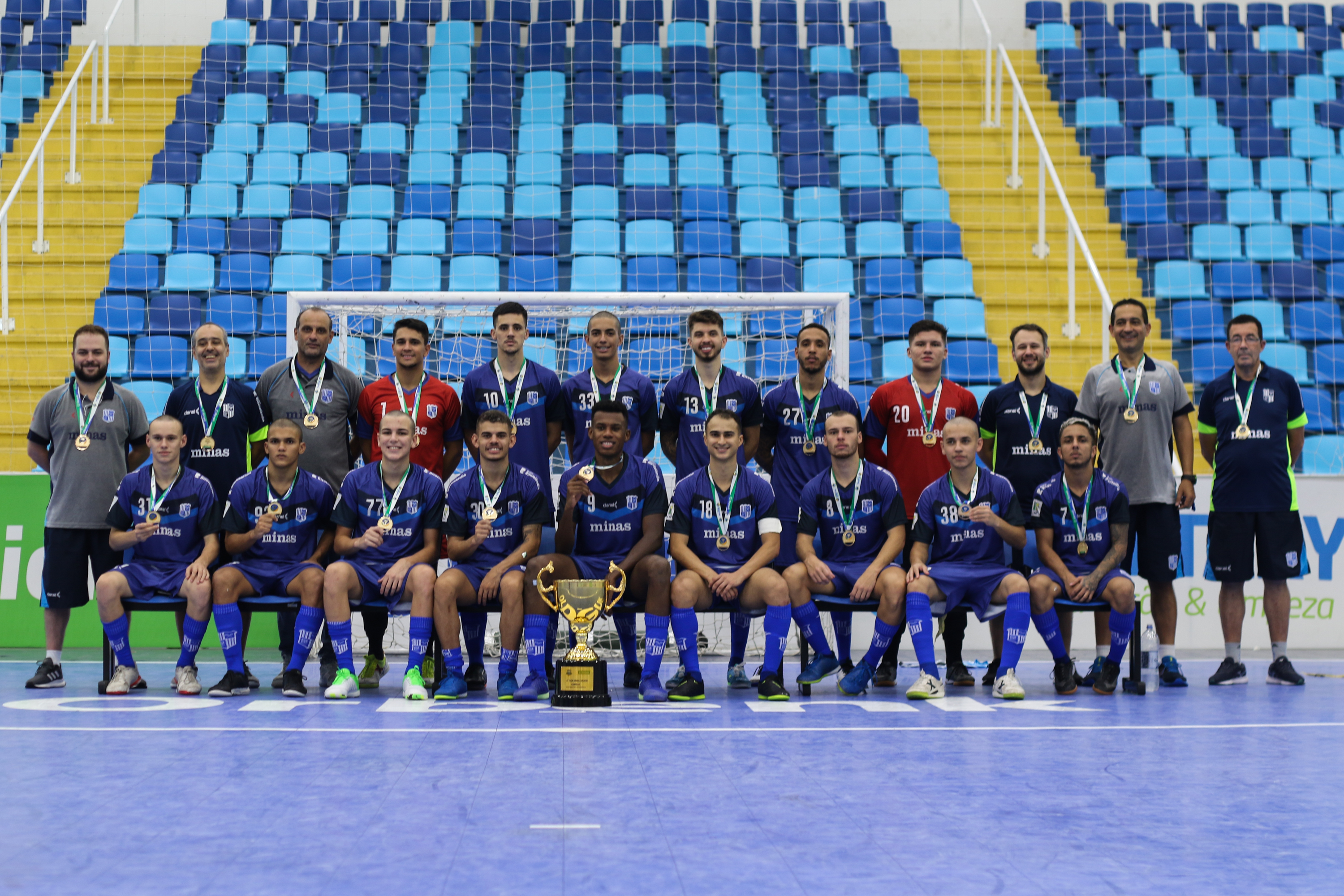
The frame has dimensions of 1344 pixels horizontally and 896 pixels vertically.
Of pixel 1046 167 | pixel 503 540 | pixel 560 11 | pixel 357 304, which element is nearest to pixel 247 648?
pixel 357 304

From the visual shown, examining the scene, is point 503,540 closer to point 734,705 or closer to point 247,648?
point 734,705

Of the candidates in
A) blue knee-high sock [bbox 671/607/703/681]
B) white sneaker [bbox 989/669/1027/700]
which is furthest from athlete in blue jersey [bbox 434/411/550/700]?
white sneaker [bbox 989/669/1027/700]

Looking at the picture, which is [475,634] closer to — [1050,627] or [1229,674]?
[1050,627]

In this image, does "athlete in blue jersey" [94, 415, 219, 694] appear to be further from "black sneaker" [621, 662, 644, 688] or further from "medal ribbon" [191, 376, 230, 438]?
"black sneaker" [621, 662, 644, 688]

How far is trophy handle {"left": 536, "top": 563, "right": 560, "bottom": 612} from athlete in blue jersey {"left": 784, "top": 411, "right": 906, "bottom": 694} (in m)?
1.12

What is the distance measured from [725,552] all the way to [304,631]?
2.06 metres

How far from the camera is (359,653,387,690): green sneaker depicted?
20.7ft

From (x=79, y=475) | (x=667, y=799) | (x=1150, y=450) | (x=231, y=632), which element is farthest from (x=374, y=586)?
(x=1150, y=450)

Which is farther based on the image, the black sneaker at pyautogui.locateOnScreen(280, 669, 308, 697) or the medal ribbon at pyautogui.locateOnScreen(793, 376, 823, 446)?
the medal ribbon at pyautogui.locateOnScreen(793, 376, 823, 446)

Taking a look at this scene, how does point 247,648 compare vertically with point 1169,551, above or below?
below

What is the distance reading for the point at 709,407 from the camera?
6547 mm

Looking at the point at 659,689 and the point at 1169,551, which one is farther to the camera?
the point at 1169,551

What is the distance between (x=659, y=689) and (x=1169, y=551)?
274cm

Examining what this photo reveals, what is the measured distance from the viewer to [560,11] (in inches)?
562
